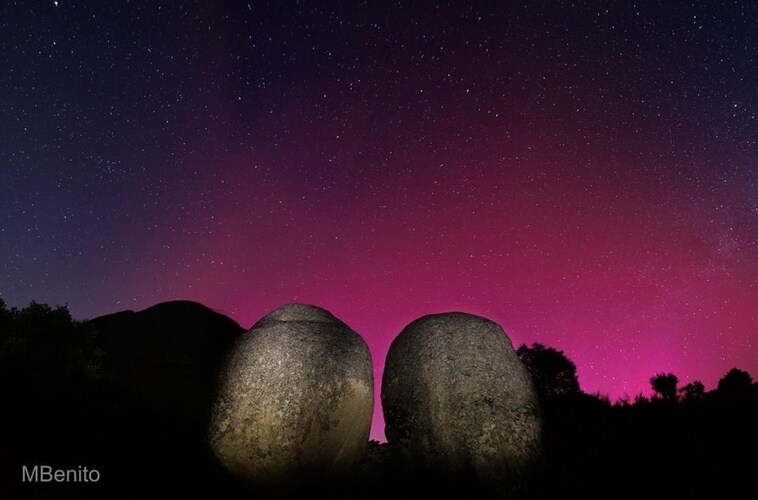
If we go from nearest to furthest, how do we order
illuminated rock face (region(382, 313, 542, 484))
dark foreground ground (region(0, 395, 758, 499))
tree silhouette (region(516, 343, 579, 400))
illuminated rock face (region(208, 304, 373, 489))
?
dark foreground ground (region(0, 395, 758, 499)) < illuminated rock face (region(382, 313, 542, 484)) < illuminated rock face (region(208, 304, 373, 489)) < tree silhouette (region(516, 343, 579, 400))

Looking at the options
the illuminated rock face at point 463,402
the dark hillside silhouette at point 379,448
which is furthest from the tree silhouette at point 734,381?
the illuminated rock face at point 463,402

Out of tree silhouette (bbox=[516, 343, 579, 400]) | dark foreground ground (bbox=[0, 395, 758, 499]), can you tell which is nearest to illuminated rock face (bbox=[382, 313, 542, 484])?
dark foreground ground (bbox=[0, 395, 758, 499])

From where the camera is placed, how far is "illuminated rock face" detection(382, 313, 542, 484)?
8945 mm

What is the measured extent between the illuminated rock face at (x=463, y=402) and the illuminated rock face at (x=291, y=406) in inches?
32.7

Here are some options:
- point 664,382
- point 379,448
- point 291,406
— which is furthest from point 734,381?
point 291,406

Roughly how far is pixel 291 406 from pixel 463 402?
3217 mm

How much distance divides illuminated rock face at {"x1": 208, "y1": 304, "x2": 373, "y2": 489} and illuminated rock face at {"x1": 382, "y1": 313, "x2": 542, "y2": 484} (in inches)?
32.7

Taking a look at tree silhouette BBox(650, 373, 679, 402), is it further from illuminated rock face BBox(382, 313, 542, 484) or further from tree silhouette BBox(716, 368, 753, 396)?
illuminated rock face BBox(382, 313, 542, 484)

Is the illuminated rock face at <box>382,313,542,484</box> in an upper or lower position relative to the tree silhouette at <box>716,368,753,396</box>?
upper

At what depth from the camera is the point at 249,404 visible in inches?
367

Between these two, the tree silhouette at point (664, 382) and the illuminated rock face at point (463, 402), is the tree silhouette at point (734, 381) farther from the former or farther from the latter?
the illuminated rock face at point (463, 402)

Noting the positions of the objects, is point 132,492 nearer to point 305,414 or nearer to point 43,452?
point 43,452

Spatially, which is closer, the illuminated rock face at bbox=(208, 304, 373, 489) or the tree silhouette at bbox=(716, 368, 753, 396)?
the illuminated rock face at bbox=(208, 304, 373, 489)

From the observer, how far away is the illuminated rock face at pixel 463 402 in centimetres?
895
